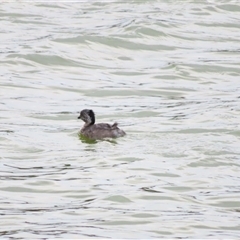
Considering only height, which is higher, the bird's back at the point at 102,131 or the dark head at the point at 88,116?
the dark head at the point at 88,116

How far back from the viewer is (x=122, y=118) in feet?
57.9

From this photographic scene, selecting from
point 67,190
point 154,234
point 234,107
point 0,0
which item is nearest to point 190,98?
point 234,107

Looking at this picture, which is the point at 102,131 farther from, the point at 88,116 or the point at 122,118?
the point at 122,118

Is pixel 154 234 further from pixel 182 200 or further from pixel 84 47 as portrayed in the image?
pixel 84 47

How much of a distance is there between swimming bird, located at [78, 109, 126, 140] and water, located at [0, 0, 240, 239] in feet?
0.41

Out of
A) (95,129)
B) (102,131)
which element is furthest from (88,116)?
(102,131)

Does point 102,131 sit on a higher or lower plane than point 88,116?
lower

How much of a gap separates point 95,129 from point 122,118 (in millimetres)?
1444

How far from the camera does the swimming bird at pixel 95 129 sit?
15.9 metres

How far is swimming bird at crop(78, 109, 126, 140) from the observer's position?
15.9 metres

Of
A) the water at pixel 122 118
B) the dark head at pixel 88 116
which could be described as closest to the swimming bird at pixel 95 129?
the dark head at pixel 88 116

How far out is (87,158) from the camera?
15.1 meters

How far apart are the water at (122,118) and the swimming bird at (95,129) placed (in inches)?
4.9

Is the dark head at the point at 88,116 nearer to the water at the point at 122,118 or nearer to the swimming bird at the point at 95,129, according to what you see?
the swimming bird at the point at 95,129
